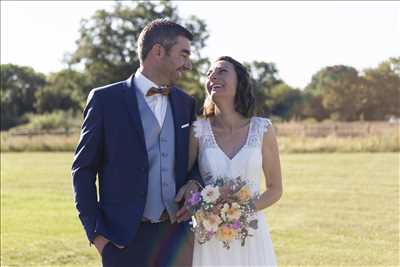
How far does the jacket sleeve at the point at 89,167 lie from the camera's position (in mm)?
3938

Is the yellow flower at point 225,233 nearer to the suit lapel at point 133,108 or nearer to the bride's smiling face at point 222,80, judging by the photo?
the suit lapel at point 133,108

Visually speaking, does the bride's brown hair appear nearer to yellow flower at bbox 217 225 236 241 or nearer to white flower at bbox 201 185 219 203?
white flower at bbox 201 185 219 203

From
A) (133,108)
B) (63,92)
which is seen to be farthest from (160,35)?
(63,92)

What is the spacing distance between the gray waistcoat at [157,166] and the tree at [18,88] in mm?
60598

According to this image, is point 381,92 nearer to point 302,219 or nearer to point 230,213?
point 302,219

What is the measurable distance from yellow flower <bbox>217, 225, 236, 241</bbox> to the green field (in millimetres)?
4848

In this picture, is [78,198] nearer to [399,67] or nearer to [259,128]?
[259,128]

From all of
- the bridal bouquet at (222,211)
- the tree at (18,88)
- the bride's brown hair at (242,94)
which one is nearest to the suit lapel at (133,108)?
the bridal bouquet at (222,211)

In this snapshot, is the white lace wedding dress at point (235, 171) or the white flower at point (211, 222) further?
the white lace wedding dress at point (235, 171)

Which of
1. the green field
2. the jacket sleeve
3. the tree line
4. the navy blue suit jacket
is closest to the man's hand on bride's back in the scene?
the navy blue suit jacket

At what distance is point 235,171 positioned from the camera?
4.38 m

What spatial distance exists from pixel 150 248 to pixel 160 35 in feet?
3.98

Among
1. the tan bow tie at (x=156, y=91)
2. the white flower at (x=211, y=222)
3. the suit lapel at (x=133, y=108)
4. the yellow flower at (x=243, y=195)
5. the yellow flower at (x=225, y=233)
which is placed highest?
the tan bow tie at (x=156, y=91)

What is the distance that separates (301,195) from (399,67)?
28716mm
